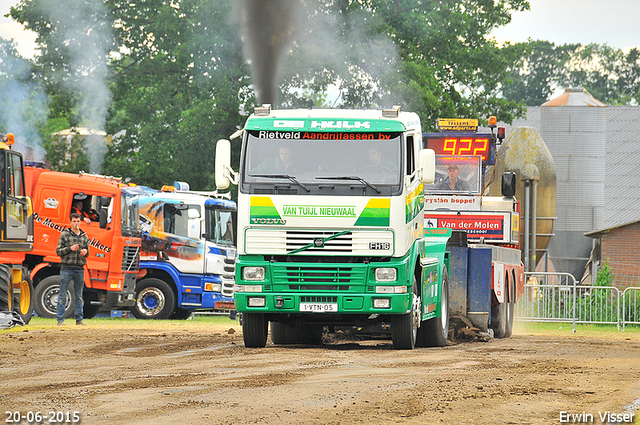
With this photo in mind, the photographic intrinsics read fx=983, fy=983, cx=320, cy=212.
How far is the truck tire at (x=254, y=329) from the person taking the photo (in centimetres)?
1304

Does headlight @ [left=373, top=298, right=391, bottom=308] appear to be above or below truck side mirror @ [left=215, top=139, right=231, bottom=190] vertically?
below

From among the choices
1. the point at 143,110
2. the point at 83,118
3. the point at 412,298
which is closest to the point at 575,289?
the point at 412,298

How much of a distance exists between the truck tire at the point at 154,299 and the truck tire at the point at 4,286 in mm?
7053

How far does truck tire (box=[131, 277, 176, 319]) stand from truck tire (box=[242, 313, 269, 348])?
11.7m

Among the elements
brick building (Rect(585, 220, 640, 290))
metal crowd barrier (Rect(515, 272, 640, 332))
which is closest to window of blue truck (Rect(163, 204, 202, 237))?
metal crowd barrier (Rect(515, 272, 640, 332))

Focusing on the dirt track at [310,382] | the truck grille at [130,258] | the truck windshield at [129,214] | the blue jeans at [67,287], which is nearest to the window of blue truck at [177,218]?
the truck windshield at [129,214]

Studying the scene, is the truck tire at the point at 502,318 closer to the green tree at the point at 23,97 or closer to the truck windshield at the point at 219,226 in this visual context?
the truck windshield at the point at 219,226

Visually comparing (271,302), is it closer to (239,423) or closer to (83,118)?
(239,423)

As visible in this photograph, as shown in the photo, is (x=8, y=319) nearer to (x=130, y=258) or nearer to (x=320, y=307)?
(x=130, y=258)

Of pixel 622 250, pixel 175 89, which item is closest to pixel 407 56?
pixel 175 89

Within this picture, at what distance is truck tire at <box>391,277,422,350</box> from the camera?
12.7 metres

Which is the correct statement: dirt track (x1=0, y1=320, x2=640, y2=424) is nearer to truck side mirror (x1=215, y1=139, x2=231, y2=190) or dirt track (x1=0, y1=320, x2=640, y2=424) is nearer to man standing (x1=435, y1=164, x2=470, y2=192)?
truck side mirror (x1=215, y1=139, x2=231, y2=190)

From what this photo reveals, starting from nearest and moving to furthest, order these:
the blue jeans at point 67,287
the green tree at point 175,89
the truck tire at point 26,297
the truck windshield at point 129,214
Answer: the blue jeans at point 67,287
the truck tire at point 26,297
the truck windshield at point 129,214
the green tree at point 175,89

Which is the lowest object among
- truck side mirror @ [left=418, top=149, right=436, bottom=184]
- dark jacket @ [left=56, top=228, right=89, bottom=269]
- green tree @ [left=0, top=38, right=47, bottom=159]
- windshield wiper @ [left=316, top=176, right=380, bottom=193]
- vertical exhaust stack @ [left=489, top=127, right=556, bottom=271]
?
dark jacket @ [left=56, top=228, right=89, bottom=269]
